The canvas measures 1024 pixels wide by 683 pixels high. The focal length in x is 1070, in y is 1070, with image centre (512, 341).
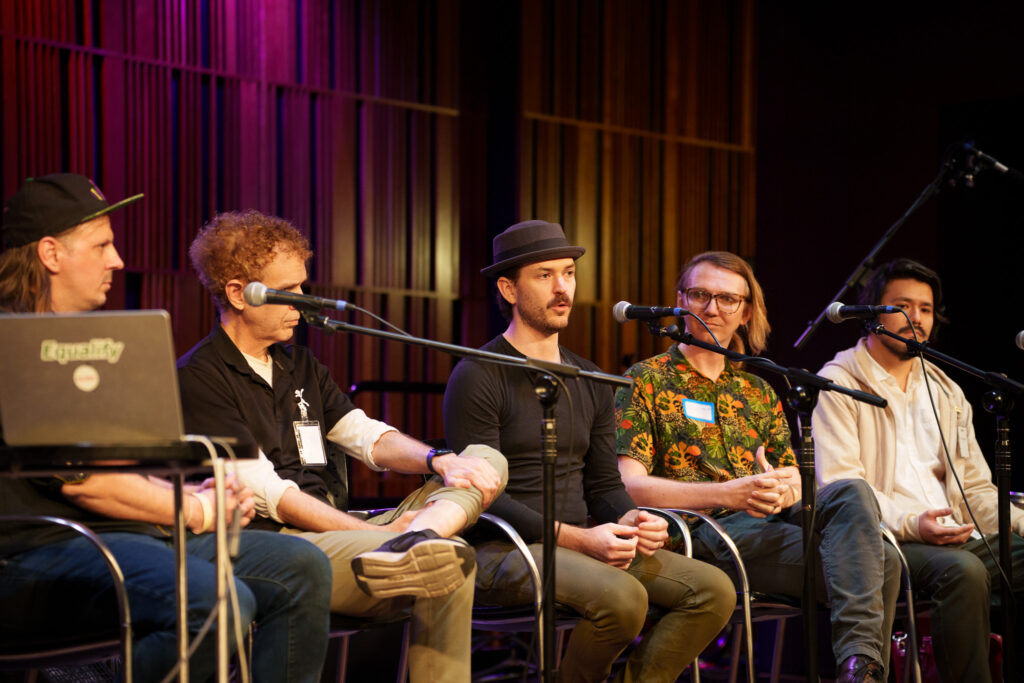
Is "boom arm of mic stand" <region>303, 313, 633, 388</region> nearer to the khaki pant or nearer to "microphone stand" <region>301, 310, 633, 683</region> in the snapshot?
"microphone stand" <region>301, 310, 633, 683</region>

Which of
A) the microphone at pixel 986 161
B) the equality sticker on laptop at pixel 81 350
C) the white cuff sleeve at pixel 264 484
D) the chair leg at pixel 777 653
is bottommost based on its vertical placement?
the chair leg at pixel 777 653

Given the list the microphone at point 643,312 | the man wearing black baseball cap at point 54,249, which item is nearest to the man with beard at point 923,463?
the microphone at point 643,312

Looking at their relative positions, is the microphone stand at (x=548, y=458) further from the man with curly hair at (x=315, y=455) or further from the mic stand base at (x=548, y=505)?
the man with curly hair at (x=315, y=455)

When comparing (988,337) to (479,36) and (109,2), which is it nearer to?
(479,36)

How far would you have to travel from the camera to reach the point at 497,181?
620 cm

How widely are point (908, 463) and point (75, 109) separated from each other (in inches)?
153

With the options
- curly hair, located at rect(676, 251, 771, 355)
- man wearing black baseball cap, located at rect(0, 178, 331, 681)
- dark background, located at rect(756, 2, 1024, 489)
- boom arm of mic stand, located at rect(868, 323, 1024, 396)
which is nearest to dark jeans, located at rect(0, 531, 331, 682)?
A: man wearing black baseball cap, located at rect(0, 178, 331, 681)

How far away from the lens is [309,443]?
2.78 metres

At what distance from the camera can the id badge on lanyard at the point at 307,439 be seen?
276 centimetres

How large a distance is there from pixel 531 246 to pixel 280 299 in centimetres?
117

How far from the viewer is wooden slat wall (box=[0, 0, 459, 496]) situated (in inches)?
194

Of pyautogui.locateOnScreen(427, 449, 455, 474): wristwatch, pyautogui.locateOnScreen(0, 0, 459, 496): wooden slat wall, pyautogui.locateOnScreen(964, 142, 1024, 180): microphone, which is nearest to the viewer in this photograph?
pyautogui.locateOnScreen(427, 449, 455, 474): wristwatch

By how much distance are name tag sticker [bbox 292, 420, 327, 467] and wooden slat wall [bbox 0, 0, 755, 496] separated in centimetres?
261

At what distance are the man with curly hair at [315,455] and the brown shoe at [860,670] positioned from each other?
1.07m
